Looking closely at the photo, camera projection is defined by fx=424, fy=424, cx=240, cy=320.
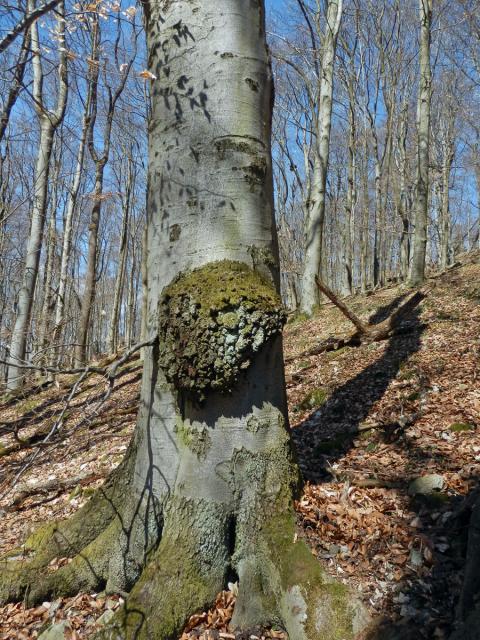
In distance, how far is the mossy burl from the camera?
2.18 metres

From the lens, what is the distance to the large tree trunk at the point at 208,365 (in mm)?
2193

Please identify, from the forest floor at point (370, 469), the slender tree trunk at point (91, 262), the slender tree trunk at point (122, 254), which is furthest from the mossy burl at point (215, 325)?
the slender tree trunk at point (122, 254)

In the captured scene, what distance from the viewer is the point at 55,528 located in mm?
2967

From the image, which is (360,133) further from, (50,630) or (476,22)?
(50,630)

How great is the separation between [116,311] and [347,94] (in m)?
14.4

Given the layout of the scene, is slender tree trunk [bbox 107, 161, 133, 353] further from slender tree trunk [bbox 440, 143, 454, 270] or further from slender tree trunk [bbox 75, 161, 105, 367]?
slender tree trunk [bbox 440, 143, 454, 270]

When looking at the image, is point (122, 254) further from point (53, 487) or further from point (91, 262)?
point (53, 487)

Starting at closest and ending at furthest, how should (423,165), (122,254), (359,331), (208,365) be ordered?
(208,365), (359,331), (423,165), (122,254)

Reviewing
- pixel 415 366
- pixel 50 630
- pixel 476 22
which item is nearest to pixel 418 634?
pixel 50 630

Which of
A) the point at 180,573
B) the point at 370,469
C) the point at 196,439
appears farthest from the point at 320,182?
the point at 180,573

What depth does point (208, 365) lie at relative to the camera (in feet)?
7.15

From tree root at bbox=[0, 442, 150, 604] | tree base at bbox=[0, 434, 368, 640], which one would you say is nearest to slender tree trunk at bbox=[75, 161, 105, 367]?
tree root at bbox=[0, 442, 150, 604]

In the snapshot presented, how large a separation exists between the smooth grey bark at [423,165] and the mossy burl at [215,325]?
8986 mm

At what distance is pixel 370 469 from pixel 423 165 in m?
9.68
